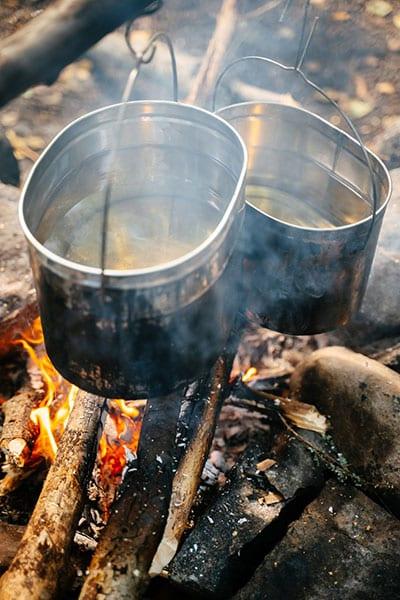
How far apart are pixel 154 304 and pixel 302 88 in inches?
179

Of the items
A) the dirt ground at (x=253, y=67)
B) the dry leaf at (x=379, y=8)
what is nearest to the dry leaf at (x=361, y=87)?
the dirt ground at (x=253, y=67)

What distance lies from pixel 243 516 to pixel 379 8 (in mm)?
6075

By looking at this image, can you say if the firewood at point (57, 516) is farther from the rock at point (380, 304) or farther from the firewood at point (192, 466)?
the rock at point (380, 304)

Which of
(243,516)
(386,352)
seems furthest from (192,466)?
(386,352)

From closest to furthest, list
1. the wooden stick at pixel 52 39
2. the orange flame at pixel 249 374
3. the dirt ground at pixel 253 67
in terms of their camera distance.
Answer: the wooden stick at pixel 52 39 → the orange flame at pixel 249 374 → the dirt ground at pixel 253 67

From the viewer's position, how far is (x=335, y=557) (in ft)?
8.39

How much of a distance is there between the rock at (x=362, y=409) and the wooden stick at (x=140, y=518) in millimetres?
860

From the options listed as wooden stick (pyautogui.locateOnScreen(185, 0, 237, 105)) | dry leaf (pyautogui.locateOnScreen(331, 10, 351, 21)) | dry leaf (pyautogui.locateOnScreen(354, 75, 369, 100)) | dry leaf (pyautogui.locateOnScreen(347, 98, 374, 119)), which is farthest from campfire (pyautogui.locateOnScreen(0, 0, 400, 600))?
dry leaf (pyautogui.locateOnScreen(331, 10, 351, 21))

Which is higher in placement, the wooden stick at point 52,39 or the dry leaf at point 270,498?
the wooden stick at point 52,39

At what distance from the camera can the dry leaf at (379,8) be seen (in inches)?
253

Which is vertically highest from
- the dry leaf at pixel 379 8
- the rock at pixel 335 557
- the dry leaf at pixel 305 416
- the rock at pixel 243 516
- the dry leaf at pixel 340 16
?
the dry leaf at pixel 379 8

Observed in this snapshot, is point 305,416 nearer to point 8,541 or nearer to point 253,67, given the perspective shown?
point 8,541

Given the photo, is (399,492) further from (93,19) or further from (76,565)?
(93,19)

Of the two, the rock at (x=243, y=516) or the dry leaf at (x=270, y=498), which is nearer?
the rock at (x=243, y=516)
